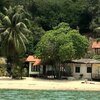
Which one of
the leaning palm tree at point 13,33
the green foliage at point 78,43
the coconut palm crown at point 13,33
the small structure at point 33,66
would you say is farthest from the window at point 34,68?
the green foliage at point 78,43

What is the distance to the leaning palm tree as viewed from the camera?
78375 millimetres

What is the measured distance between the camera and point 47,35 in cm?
7812

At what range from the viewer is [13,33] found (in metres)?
79.2

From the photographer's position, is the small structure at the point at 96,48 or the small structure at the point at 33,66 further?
the small structure at the point at 96,48

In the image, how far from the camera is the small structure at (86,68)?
260 ft

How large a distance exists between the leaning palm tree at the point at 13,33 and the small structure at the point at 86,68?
10.00 meters

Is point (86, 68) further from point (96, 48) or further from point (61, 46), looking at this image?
point (96, 48)

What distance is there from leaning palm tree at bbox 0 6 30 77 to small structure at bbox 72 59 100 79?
9997mm

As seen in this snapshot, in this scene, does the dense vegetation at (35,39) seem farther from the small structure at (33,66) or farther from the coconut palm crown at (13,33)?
the small structure at (33,66)

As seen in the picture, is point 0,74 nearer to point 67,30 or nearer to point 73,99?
point 67,30

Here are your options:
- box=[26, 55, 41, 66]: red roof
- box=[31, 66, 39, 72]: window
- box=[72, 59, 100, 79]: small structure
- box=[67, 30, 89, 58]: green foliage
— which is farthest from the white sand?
box=[31, 66, 39, 72]: window

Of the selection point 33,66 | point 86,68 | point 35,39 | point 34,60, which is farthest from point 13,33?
point 86,68

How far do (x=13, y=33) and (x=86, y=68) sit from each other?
14.3 metres

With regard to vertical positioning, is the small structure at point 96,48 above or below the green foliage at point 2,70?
above
